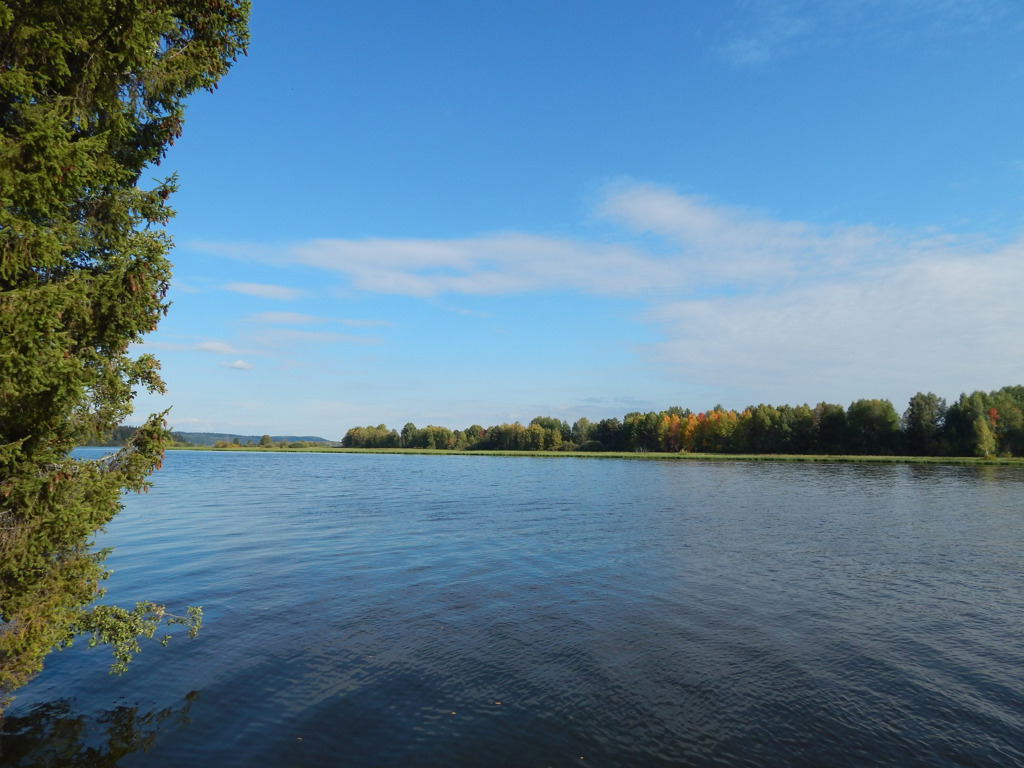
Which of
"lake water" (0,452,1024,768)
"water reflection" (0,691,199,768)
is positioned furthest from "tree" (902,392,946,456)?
"water reflection" (0,691,199,768)

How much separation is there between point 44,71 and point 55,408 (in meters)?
5.83

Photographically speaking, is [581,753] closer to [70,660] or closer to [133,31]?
[70,660]

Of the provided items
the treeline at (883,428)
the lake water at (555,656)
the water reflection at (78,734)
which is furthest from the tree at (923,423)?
the water reflection at (78,734)

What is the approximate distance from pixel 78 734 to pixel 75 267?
9749mm

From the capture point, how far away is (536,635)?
17953mm

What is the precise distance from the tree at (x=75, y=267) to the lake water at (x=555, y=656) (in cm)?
351

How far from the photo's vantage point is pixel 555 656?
1622cm

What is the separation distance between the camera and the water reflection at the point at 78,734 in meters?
11.0

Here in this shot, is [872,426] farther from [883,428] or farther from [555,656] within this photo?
[555,656]

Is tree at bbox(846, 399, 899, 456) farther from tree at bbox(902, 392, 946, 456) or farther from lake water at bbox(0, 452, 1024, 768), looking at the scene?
lake water at bbox(0, 452, 1024, 768)

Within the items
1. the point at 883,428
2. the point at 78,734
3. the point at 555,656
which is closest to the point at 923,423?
the point at 883,428

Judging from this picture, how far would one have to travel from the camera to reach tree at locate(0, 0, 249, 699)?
873cm

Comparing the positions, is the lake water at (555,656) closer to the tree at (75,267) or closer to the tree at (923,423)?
the tree at (75,267)

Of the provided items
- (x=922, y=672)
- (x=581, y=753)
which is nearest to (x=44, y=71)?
(x=581, y=753)
